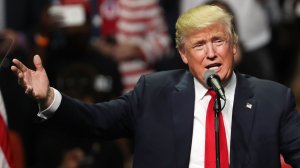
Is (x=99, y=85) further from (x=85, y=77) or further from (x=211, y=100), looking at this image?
(x=211, y=100)

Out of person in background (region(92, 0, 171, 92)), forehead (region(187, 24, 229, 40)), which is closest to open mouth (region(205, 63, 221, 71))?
forehead (region(187, 24, 229, 40))

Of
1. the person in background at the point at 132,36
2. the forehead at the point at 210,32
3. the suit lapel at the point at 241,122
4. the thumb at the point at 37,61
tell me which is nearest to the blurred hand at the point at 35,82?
the thumb at the point at 37,61

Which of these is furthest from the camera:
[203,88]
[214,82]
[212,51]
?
[203,88]

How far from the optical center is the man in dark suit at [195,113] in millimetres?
3775

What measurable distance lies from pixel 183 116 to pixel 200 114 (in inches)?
2.9

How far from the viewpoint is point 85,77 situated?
593cm

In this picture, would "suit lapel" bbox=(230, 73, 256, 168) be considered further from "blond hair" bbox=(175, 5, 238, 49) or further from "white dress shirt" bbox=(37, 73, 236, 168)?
"blond hair" bbox=(175, 5, 238, 49)

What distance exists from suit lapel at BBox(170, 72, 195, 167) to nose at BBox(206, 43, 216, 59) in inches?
8.1

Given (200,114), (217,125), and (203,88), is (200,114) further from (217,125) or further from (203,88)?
(217,125)

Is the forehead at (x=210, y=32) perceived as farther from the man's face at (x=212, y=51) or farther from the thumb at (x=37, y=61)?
the thumb at (x=37, y=61)

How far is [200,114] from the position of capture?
12.7 ft

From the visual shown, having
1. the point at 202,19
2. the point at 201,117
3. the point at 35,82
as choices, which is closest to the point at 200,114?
the point at 201,117

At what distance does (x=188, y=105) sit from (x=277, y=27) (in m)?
3.33

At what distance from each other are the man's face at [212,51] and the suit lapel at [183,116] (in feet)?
0.34
